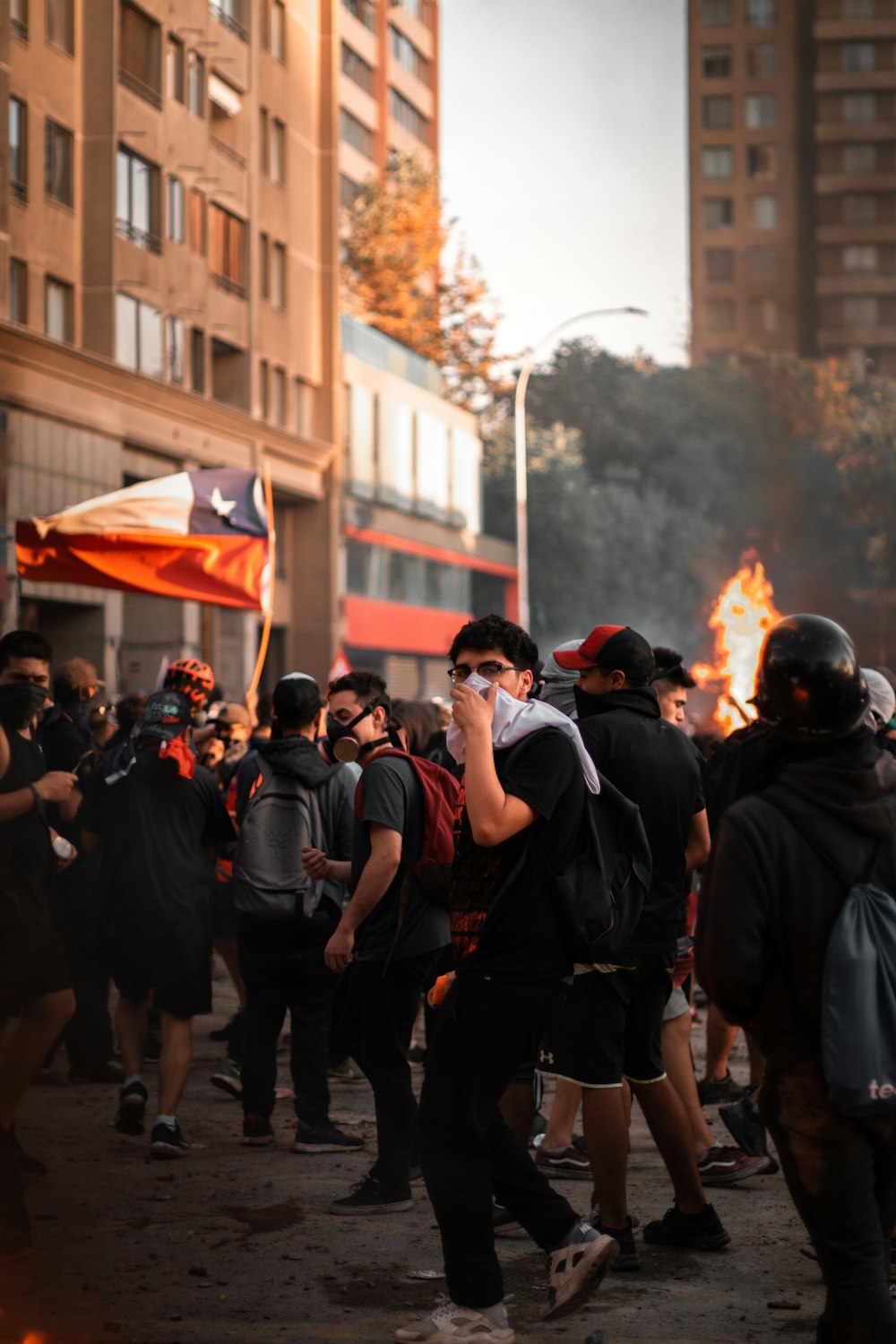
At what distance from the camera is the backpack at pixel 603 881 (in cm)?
455

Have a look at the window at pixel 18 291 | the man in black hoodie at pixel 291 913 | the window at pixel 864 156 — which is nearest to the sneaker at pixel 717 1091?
the man in black hoodie at pixel 291 913

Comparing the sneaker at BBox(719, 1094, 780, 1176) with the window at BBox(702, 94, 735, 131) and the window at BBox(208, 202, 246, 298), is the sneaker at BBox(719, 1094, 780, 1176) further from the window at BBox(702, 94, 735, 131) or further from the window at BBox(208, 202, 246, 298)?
the window at BBox(702, 94, 735, 131)

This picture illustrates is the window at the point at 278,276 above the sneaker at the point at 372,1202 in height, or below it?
above

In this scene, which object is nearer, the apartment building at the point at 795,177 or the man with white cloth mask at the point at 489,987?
the man with white cloth mask at the point at 489,987

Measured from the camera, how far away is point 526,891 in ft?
15.0

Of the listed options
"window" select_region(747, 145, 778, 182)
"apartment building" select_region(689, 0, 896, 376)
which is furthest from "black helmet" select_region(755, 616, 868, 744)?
"window" select_region(747, 145, 778, 182)

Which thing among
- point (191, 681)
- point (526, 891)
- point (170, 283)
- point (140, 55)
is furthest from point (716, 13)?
point (526, 891)

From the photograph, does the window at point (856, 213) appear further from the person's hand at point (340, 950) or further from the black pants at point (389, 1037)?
the person's hand at point (340, 950)

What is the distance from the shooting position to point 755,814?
349 centimetres

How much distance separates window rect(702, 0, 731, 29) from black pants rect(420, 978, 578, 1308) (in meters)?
104

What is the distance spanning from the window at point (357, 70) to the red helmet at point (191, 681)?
53.9m

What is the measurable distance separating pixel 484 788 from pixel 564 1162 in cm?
298

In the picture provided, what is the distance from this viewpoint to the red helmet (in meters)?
7.31

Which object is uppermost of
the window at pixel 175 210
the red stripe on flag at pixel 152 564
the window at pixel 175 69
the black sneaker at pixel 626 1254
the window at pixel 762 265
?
the window at pixel 762 265
